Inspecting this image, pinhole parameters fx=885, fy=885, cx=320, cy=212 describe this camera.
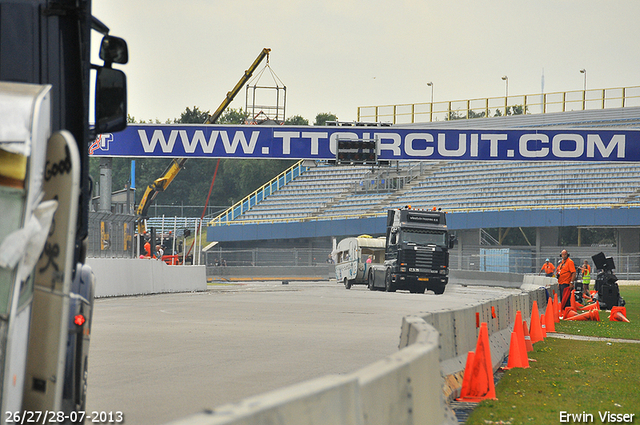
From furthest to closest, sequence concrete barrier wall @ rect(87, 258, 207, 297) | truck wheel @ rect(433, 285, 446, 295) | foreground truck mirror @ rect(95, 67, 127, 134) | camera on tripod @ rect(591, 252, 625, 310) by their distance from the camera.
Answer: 1. truck wheel @ rect(433, 285, 446, 295)
2. concrete barrier wall @ rect(87, 258, 207, 297)
3. camera on tripod @ rect(591, 252, 625, 310)
4. foreground truck mirror @ rect(95, 67, 127, 134)

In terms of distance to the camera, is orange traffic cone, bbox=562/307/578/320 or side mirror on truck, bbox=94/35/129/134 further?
orange traffic cone, bbox=562/307/578/320

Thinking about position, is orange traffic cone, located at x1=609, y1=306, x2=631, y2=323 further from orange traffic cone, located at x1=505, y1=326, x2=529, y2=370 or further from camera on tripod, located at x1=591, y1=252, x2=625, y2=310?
orange traffic cone, located at x1=505, y1=326, x2=529, y2=370

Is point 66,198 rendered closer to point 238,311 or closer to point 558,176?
point 238,311

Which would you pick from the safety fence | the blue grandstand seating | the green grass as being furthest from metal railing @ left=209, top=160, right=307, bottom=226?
the green grass

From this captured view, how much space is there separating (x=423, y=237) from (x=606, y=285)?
594 inches

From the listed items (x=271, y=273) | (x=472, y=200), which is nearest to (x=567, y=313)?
(x=271, y=273)

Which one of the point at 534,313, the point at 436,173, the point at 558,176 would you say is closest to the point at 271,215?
the point at 436,173

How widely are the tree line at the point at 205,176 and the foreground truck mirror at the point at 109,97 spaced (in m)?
93.4

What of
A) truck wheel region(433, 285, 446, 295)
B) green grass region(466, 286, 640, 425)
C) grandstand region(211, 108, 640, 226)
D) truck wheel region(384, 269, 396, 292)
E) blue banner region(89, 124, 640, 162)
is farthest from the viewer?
grandstand region(211, 108, 640, 226)

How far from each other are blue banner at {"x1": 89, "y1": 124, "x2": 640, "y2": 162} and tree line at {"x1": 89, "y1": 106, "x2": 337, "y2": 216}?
2539 inches

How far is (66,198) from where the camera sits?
414 centimetres

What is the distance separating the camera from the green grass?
26.8 ft

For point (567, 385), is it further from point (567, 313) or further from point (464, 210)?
point (464, 210)

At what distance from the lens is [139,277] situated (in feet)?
94.6
